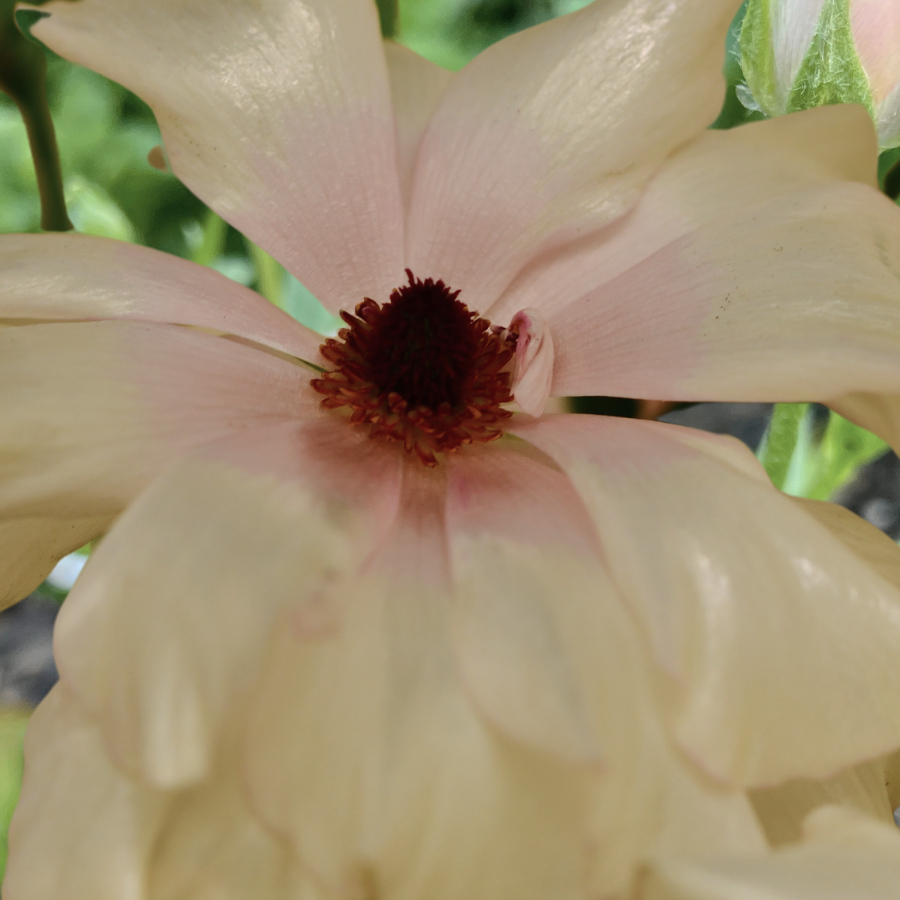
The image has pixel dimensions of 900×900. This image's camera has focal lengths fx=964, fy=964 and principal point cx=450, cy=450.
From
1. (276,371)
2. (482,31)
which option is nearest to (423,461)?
(276,371)

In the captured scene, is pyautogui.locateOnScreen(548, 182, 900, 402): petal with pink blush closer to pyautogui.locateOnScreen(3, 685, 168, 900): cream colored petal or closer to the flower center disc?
the flower center disc

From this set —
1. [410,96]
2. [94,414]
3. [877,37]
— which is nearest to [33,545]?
[94,414]

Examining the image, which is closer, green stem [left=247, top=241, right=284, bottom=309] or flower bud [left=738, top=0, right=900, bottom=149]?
flower bud [left=738, top=0, right=900, bottom=149]

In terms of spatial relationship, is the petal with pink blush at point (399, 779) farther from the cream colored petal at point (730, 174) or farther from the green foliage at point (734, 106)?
the green foliage at point (734, 106)

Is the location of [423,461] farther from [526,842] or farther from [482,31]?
[482,31]

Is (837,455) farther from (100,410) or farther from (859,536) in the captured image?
(100,410)

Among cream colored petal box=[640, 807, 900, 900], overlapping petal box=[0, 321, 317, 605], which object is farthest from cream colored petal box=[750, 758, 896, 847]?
overlapping petal box=[0, 321, 317, 605]

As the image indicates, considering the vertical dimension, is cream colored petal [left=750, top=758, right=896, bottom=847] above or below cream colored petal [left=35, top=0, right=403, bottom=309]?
below
